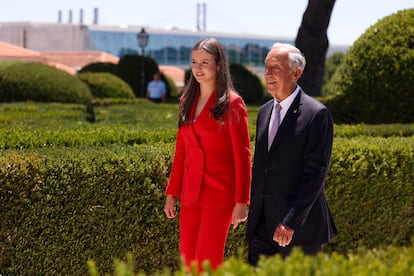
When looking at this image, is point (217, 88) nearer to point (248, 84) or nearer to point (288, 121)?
point (288, 121)

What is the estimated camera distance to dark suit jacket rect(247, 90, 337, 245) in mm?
3969

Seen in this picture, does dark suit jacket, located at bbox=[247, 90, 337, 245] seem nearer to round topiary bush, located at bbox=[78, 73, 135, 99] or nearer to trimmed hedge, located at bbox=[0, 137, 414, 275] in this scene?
trimmed hedge, located at bbox=[0, 137, 414, 275]

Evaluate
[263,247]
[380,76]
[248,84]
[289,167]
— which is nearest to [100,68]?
[248,84]

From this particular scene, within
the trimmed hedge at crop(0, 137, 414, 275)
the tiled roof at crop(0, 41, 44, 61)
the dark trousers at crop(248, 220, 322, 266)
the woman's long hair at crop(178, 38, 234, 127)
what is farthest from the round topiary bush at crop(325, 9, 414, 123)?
the tiled roof at crop(0, 41, 44, 61)

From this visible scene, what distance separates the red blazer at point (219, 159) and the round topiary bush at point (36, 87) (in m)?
14.6

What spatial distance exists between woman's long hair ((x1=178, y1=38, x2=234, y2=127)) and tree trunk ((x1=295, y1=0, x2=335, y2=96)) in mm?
9774

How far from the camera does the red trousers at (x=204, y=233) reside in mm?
4258

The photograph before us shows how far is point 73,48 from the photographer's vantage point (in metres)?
57.6

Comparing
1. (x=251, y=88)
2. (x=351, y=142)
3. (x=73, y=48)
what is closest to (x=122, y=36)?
(x=73, y=48)

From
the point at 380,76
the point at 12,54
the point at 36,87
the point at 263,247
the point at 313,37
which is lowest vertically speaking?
the point at 12,54

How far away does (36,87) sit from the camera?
60.7 feet

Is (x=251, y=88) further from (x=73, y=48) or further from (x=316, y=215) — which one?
(x=73, y=48)

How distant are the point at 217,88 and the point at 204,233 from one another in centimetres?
83

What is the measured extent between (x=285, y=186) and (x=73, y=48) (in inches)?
2166
